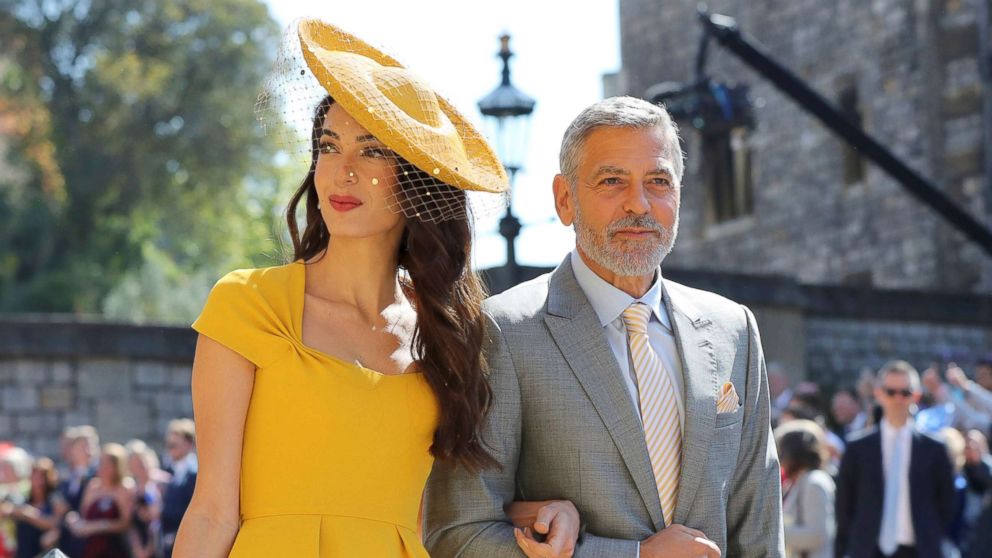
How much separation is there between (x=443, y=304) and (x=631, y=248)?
1.41 ft

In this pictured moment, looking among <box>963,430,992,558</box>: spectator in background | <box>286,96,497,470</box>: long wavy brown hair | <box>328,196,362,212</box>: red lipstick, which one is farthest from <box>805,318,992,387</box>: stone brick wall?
<box>328,196,362,212</box>: red lipstick

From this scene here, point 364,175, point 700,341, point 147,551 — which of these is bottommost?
point 147,551

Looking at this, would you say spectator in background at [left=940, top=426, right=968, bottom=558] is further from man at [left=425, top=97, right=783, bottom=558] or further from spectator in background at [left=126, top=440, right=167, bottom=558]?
spectator in background at [left=126, top=440, right=167, bottom=558]

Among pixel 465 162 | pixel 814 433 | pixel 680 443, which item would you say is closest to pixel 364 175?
pixel 465 162

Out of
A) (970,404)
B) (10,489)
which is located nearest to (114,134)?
(10,489)

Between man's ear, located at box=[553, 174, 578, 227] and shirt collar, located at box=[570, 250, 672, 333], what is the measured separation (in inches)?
3.3

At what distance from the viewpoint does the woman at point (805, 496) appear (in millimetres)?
7336

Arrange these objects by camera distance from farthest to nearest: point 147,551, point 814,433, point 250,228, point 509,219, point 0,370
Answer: point 250,228
point 0,370
point 147,551
point 509,219
point 814,433

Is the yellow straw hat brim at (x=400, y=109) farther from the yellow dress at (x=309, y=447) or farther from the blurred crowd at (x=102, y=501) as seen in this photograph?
the blurred crowd at (x=102, y=501)

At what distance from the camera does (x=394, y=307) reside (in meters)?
3.50

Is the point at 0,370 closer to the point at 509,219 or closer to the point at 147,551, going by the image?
the point at 147,551

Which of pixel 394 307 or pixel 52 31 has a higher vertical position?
pixel 52 31

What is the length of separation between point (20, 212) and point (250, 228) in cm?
762

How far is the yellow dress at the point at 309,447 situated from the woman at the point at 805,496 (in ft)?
14.5
